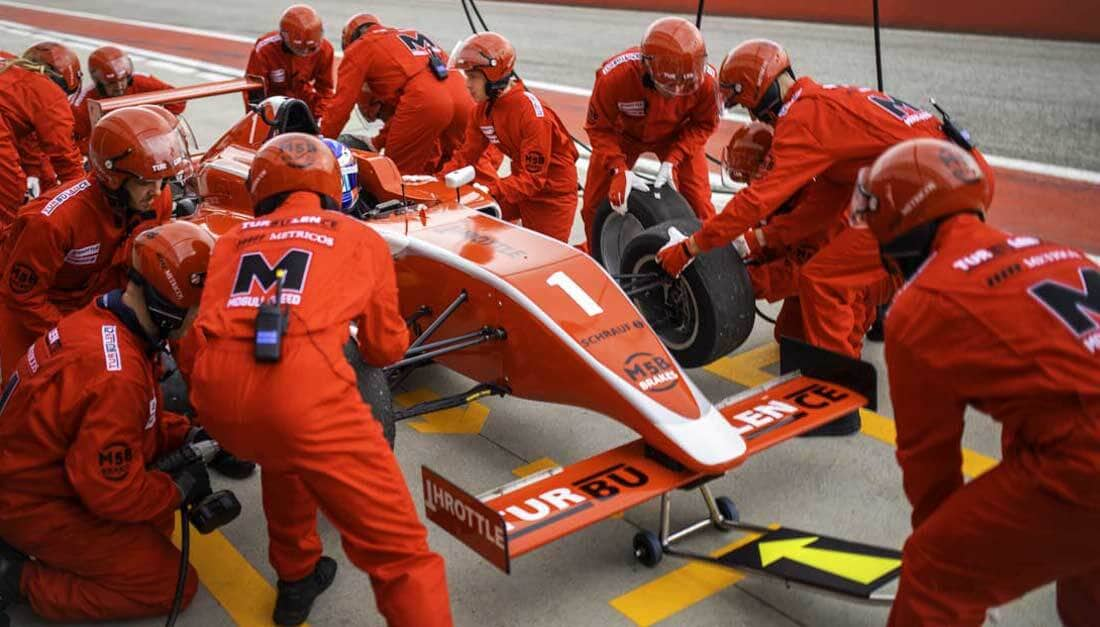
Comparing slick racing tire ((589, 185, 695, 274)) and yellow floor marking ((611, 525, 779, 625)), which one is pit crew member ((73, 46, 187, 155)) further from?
yellow floor marking ((611, 525, 779, 625))

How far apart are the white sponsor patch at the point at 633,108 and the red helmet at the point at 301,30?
11.7 feet

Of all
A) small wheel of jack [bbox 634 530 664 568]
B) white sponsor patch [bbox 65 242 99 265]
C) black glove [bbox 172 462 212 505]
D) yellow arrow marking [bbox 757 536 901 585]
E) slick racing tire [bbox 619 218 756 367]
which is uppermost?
white sponsor patch [bbox 65 242 99 265]

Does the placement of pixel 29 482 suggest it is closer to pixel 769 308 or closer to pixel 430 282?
pixel 430 282

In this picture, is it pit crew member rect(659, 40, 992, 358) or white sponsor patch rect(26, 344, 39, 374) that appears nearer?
white sponsor patch rect(26, 344, 39, 374)

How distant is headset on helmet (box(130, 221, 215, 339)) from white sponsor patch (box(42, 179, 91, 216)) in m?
1.26

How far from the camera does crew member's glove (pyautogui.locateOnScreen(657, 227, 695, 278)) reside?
17.1 feet

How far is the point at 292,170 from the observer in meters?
4.05

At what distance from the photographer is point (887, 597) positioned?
3.75m

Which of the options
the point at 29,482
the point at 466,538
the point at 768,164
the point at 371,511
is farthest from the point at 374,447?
the point at 768,164

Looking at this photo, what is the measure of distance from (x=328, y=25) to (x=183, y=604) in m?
20.2

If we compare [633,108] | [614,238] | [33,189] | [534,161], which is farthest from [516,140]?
[33,189]

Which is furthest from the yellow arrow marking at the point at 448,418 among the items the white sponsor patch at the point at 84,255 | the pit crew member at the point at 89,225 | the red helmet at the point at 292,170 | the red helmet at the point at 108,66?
the red helmet at the point at 108,66

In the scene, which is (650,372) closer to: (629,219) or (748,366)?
(748,366)

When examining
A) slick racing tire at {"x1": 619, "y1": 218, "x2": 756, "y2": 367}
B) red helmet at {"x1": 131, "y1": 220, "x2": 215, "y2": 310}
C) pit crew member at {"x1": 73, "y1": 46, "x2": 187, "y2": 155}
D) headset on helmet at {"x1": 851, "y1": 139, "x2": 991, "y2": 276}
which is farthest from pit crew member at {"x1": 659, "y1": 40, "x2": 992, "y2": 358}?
pit crew member at {"x1": 73, "y1": 46, "x2": 187, "y2": 155}
